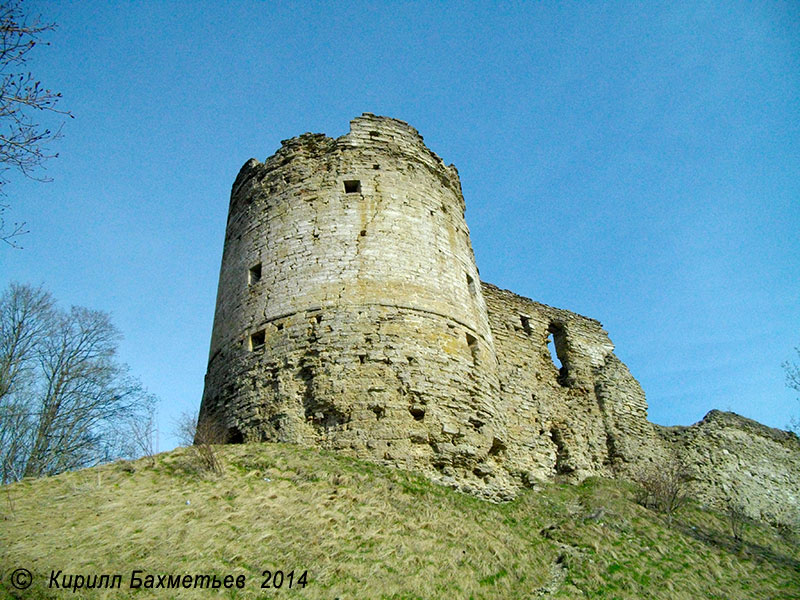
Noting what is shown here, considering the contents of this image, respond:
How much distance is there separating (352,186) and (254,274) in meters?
2.59

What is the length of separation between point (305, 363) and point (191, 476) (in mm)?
2475

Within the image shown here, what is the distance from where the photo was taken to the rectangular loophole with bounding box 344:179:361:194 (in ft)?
38.9

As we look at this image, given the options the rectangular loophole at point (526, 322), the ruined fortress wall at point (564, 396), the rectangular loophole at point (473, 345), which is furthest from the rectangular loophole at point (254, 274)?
the rectangular loophole at point (526, 322)

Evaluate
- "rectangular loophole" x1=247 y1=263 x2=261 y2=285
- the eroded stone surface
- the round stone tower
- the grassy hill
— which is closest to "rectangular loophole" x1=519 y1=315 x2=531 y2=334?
the eroded stone surface

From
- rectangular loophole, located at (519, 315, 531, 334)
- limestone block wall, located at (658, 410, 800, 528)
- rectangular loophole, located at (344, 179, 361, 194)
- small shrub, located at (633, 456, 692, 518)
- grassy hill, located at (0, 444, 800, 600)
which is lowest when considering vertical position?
grassy hill, located at (0, 444, 800, 600)

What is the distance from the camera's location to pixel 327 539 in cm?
700

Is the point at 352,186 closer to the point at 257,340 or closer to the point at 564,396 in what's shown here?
the point at 257,340

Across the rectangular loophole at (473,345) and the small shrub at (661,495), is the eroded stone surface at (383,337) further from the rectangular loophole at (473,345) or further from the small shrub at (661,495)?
the small shrub at (661,495)

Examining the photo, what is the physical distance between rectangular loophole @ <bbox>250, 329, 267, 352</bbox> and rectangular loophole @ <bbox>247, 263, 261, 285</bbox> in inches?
46.2

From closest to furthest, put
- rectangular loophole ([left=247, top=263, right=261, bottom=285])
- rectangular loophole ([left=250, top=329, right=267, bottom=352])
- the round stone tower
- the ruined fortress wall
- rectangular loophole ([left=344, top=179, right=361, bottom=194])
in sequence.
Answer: the round stone tower
rectangular loophole ([left=250, top=329, right=267, bottom=352])
rectangular loophole ([left=247, top=263, right=261, bottom=285])
rectangular loophole ([left=344, top=179, right=361, bottom=194])
the ruined fortress wall

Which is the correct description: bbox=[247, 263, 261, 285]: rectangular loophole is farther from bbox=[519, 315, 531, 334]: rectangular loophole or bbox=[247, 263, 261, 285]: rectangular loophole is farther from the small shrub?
the small shrub

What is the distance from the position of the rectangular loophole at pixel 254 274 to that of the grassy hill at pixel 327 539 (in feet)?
11.4

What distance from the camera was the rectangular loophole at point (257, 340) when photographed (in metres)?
10.6

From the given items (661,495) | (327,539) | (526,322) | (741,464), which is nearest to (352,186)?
(526,322)
